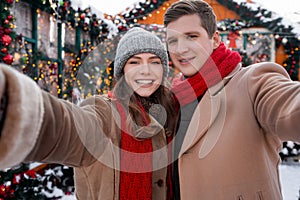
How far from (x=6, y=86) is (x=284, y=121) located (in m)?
0.80

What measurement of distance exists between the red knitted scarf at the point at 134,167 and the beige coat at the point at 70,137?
3 cm

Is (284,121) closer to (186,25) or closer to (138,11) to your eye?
(186,25)

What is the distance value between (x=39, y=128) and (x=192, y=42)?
0.97 meters

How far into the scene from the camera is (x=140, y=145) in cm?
155

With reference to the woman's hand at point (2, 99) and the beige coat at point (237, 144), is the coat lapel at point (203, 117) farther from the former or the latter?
the woman's hand at point (2, 99)

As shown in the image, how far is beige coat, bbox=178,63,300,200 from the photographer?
1075 mm

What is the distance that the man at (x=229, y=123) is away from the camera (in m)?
0.99

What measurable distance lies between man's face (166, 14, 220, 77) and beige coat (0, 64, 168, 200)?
0.41 m

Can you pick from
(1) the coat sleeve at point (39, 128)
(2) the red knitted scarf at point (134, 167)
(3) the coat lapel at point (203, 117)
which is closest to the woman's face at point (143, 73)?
(2) the red knitted scarf at point (134, 167)

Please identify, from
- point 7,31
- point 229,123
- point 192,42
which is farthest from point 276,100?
point 7,31

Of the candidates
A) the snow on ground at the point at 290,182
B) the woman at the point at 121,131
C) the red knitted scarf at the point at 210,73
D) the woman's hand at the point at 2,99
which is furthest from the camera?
the snow on ground at the point at 290,182

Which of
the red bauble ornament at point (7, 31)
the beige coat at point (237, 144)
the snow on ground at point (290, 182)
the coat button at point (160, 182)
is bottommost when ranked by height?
the snow on ground at point (290, 182)

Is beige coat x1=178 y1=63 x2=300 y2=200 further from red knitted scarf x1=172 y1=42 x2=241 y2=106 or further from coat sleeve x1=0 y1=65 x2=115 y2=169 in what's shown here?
coat sleeve x1=0 y1=65 x2=115 y2=169

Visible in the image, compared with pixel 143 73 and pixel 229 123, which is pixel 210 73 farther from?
pixel 143 73
